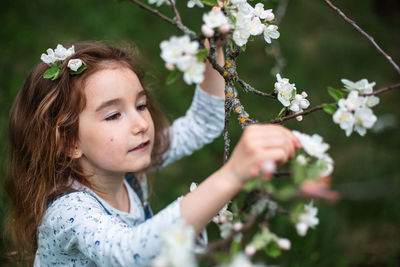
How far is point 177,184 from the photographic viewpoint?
3.16 m

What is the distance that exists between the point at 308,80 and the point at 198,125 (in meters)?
1.99

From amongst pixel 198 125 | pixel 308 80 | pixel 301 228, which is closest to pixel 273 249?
pixel 301 228

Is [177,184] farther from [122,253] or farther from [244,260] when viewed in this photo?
[244,260]

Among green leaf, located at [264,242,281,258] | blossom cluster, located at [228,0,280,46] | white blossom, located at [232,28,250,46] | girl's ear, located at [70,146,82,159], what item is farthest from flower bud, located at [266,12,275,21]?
girl's ear, located at [70,146,82,159]

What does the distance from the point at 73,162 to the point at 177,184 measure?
1.46 meters

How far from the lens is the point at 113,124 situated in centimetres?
156

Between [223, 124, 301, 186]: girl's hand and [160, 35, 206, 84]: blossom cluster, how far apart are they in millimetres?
201

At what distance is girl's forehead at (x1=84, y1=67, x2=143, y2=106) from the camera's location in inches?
62.2

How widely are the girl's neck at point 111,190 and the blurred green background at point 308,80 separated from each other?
0.80 m

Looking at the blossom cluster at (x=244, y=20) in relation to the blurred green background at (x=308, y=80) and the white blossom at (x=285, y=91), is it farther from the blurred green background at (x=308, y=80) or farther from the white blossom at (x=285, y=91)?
the blurred green background at (x=308, y=80)

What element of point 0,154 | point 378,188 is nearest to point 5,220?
point 0,154

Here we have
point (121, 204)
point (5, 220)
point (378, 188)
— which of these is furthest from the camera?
point (378, 188)

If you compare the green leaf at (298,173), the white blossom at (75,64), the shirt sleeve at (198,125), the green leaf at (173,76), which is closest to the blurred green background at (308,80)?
the shirt sleeve at (198,125)

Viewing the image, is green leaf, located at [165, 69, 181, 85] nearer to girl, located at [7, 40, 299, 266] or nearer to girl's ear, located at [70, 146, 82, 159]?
girl, located at [7, 40, 299, 266]
